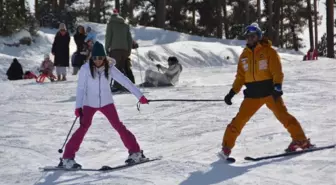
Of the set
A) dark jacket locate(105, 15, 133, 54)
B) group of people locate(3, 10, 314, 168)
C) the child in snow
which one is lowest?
the child in snow

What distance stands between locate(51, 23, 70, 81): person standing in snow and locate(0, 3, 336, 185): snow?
111 cm

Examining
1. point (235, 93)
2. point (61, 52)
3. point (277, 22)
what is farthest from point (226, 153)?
point (277, 22)

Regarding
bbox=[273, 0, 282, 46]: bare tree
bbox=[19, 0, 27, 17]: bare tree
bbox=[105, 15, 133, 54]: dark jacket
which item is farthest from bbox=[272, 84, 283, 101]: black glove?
bbox=[273, 0, 282, 46]: bare tree

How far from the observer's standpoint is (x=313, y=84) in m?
14.1

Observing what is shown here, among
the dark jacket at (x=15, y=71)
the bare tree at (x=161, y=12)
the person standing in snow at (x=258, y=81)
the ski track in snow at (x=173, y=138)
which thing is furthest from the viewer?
the bare tree at (x=161, y=12)

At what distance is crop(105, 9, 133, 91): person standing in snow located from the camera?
44.0ft

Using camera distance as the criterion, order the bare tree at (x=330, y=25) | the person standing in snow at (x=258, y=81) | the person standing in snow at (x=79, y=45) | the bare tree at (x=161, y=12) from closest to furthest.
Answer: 1. the person standing in snow at (x=258, y=81)
2. the person standing in snow at (x=79, y=45)
3. the bare tree at (x=330, y=25)
4. the bare tree at (x=161, y=12)

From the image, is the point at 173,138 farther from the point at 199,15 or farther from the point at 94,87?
the point at 199,15

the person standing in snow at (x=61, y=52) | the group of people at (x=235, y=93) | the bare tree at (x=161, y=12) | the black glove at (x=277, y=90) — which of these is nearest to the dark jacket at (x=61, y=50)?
the person standing in snow at (x=61, y=52)

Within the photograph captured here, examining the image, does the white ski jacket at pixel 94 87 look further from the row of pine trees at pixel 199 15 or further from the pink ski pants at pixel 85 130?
the row of pine trees at pixel 199 15

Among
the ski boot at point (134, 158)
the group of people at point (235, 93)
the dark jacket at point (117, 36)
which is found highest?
the dark jacket at point (117, 36)

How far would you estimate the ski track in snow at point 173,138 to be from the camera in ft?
20.7

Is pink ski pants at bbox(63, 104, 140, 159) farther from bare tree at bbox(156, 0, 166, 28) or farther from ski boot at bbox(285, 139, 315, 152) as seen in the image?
bare tree at bbox(156, 0, 166, 28)

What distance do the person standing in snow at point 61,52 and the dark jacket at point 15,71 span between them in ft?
7.59
